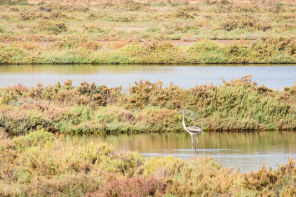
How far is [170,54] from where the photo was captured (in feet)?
143

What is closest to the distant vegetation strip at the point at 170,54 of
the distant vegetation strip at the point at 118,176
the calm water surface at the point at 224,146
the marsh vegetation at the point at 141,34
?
the marsh vegetation at the point at 141,34

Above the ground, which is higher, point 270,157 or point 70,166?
point 70,166

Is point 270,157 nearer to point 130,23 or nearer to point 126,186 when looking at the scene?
point 126,186

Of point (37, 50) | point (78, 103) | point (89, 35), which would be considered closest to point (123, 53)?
point (37, 50)

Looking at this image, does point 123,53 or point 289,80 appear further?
point 123,53

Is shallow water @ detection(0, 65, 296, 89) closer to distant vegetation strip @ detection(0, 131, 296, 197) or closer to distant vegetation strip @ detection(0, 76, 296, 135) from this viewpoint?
distant vegetation strip @ detection(0, 76, 296, 135)

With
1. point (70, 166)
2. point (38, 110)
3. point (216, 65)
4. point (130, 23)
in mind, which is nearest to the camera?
point (70, 166)

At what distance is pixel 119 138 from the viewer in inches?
751

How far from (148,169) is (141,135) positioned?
26.3 feet

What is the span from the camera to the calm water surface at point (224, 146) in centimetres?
1597

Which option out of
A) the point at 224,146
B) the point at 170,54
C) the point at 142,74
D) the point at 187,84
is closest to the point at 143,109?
the point at 224,146

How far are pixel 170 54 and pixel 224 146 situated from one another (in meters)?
26.0

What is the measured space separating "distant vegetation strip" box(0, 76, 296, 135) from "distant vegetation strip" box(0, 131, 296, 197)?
21.4 feet

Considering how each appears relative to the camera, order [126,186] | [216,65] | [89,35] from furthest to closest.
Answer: [89,35]
[216,65]
[126,186]
